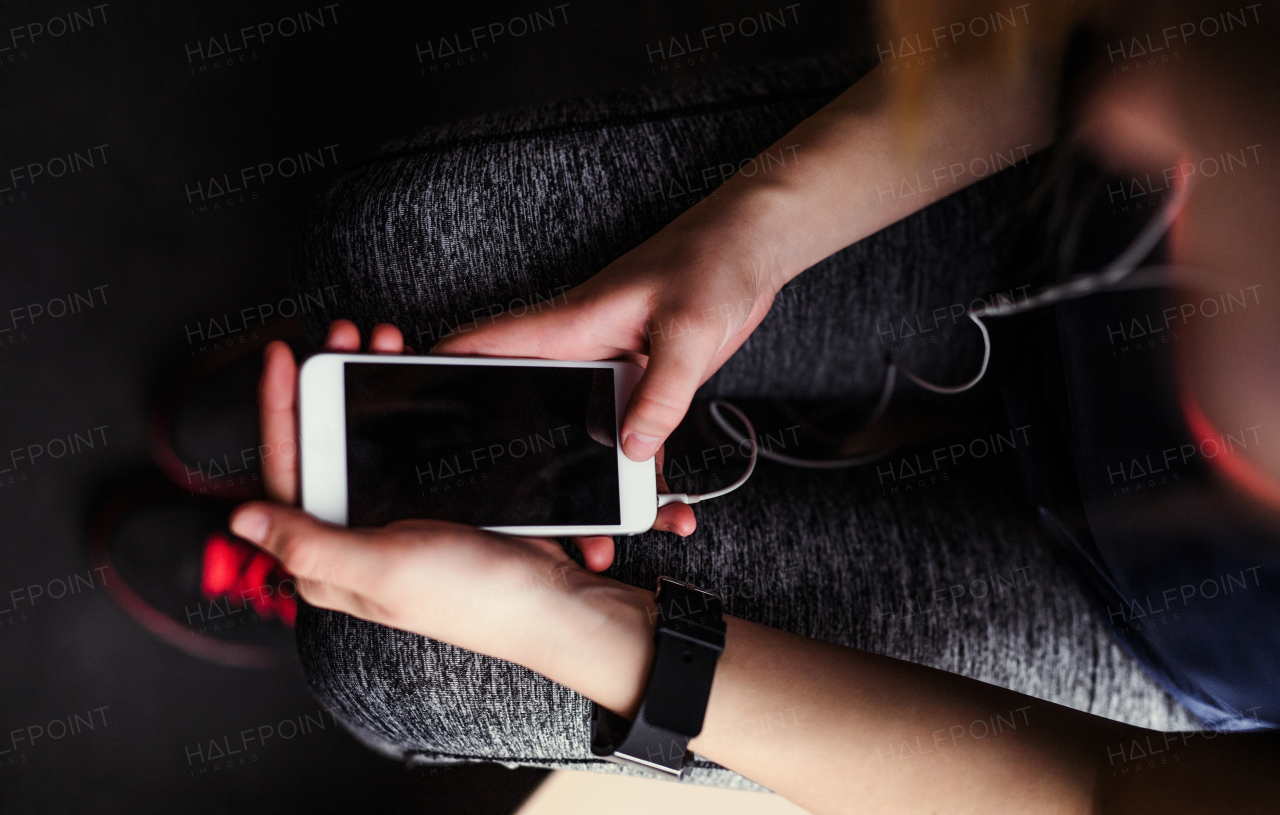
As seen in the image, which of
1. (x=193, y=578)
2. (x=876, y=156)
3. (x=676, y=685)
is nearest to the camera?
(x=676, y=685)

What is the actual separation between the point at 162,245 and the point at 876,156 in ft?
3.68

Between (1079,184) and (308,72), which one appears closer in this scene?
(1079,184)

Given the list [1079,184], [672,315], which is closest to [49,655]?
[672,315]

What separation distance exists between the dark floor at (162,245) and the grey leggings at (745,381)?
1.64ft

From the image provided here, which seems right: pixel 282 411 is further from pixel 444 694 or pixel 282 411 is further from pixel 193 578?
pixel 193 578

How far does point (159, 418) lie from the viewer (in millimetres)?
1085

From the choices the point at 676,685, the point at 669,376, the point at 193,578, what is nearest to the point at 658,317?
the point at 669,376

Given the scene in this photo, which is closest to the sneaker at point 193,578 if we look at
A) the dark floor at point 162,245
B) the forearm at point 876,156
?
the dark floor at point 162,245

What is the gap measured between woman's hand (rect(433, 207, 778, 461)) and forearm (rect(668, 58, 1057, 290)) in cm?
4

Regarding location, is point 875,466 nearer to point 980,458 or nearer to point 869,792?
point 980,458

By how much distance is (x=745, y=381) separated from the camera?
2.53 ft

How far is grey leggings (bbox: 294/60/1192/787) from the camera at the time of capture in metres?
0.65

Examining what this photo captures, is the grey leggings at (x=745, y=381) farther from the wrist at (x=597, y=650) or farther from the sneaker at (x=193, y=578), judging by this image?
the sneaker at (x=193, y=578)

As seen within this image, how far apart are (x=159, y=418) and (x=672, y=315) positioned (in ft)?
3.04
